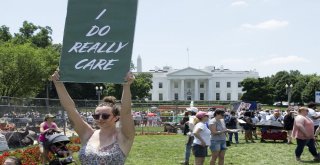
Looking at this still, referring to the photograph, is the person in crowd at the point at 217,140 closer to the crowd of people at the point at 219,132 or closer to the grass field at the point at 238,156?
the crowd of people at the point at 219,132

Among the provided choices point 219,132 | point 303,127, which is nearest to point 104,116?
point 219,132

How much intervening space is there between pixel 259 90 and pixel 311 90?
11.5 m

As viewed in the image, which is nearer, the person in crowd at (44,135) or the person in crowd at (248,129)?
the person in crowd at (44,135)

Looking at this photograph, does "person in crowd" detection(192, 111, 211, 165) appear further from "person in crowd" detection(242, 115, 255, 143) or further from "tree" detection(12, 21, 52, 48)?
"tree" detection(12, 21, 52, 48)

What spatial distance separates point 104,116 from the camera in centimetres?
444

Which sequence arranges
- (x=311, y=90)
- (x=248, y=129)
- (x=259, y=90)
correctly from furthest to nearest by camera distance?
(x=311, y=90) → (x=259, y=90) → (x=248, y=129)

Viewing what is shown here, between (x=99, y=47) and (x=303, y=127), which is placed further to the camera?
(x=303, y=127)

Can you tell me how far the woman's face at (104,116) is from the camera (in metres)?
4.44

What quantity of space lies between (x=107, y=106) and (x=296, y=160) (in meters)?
12.4

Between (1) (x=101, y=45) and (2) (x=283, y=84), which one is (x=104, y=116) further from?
(2) (x=283, y=84)

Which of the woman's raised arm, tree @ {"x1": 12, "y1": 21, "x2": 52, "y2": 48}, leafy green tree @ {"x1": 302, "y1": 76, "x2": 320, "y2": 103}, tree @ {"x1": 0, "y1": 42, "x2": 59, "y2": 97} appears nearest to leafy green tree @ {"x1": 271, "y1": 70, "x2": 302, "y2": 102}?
leafy green tree @ {"x1": 302, "y1": 76, "x2": 320, "y2": 103}

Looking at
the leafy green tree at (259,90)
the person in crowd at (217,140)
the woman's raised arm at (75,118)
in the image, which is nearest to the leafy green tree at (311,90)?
the leafy green tree at (259,90)

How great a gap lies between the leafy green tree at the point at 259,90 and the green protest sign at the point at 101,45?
336 feet

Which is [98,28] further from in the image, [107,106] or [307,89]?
[307,89]
